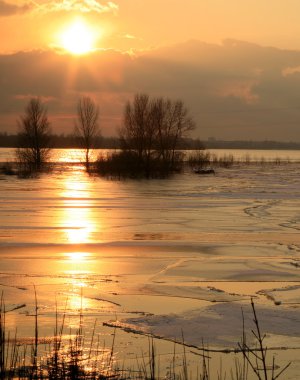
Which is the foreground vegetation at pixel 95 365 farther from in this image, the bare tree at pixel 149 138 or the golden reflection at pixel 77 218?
the bare tree at pixel 149 138

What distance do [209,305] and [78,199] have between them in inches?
853

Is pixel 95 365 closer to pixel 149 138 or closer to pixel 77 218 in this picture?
pixel 77 218

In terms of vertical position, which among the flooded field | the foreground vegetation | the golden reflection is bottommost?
the golden reflection

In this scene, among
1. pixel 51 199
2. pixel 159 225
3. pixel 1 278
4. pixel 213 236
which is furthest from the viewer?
pixel 51 199

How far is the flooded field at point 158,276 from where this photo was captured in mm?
7844

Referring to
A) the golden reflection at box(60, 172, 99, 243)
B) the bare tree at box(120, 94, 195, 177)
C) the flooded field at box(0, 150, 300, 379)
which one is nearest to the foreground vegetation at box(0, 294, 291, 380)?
the flooded field at box(0, 150, 300, 379)

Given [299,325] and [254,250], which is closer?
[299,325]

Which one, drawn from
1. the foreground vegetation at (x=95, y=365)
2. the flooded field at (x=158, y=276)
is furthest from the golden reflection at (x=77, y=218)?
the foreground vegetation at (x=95, y=365)

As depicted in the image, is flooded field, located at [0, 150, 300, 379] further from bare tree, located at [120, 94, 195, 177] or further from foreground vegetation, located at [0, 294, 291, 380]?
bare tree, located at [120, 94, 195, 177]

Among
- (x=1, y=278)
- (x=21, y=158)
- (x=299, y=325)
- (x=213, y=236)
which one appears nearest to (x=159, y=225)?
(x=213, y=236)

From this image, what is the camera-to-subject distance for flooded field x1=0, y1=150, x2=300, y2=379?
25.7 feet

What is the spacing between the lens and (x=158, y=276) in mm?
11422

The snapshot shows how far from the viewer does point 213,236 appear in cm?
1692

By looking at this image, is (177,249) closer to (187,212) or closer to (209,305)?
(209,305)
